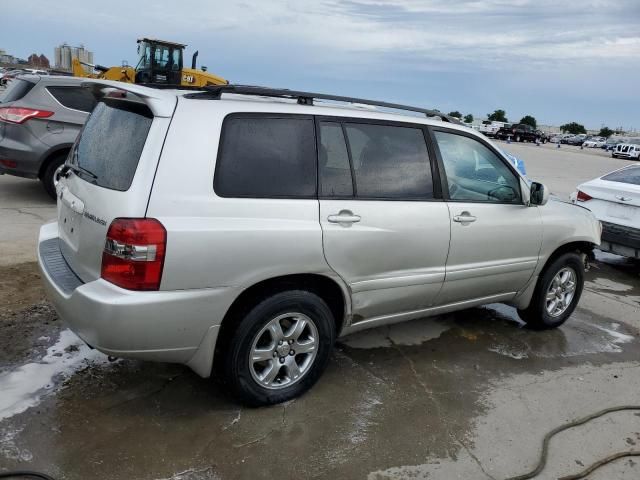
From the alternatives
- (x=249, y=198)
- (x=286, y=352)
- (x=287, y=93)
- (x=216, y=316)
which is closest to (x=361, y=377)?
(x=286, y=352)

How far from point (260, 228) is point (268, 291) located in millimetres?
388

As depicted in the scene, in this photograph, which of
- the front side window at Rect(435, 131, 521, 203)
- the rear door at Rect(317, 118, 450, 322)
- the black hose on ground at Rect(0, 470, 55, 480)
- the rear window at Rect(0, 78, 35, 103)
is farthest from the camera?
the rear window at Rect(0, 78, 35, 103)

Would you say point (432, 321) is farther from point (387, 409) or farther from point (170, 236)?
point (170, 236)

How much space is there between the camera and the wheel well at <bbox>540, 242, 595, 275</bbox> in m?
4.81

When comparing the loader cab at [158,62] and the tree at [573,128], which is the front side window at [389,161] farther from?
the tree at [573,128]

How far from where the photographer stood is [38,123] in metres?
7.58

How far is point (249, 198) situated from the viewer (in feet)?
9.96

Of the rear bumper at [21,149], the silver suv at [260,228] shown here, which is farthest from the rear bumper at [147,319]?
the rear bumper at [21,149]

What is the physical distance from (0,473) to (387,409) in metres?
2.11

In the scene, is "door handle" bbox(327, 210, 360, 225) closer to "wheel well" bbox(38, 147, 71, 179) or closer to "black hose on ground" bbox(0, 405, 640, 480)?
"black hose on ground" bbox(0, 405, 640, 480)

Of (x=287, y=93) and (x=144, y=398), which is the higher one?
(x=287, y=93)

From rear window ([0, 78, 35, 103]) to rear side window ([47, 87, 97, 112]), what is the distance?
297mm

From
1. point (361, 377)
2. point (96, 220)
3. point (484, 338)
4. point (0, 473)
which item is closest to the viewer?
point (0, 473)

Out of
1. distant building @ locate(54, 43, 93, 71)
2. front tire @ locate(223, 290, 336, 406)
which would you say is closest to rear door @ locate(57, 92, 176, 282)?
front tire @ locate(223, 290, 336, 406)
